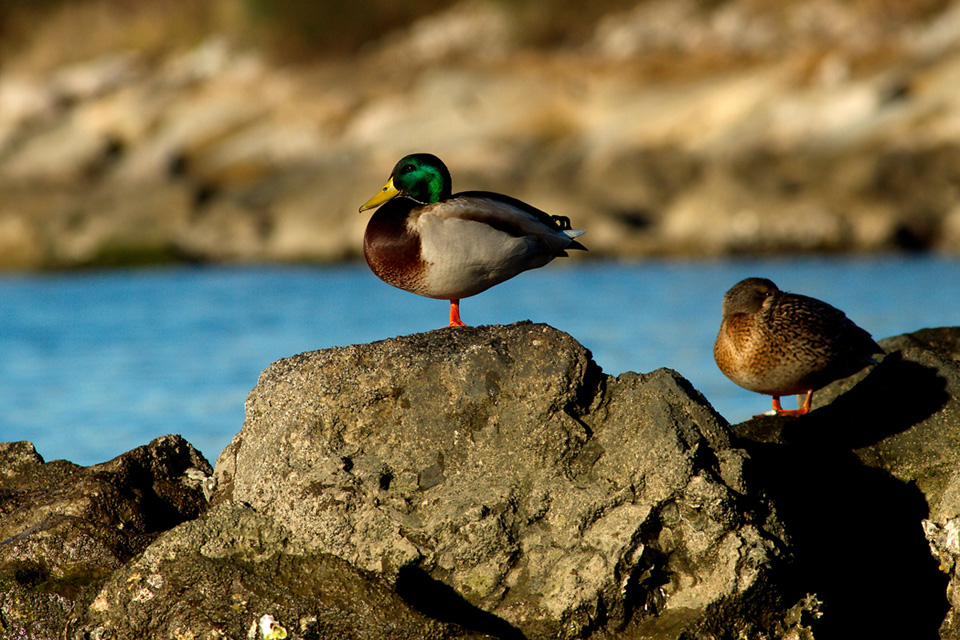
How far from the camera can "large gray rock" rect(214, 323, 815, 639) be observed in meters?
3.74

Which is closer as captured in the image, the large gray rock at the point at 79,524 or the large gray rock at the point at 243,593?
the large gray rock at the point at 243,593

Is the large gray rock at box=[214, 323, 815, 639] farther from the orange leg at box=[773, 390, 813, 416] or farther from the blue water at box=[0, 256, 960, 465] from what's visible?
the blue water at box=[0, 256, 960, 465]

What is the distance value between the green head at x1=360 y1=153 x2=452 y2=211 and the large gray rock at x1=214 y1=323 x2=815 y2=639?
1.35m

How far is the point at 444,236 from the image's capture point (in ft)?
16.6

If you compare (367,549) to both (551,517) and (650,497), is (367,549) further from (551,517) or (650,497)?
(650,497)

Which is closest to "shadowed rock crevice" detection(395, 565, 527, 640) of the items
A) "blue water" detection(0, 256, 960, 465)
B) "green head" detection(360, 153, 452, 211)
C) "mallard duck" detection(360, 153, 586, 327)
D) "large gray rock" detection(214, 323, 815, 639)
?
"large gray rock" detection(214, 323, 815, 639)

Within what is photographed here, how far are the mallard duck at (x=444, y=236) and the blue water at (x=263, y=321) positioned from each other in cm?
426

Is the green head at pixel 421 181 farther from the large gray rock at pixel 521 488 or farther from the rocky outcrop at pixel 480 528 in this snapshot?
the large gray rock at pixel 521 488

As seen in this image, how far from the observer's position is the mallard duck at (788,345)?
527 centimetres

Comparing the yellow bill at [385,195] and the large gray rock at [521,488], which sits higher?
the yellow bill at [385,195]

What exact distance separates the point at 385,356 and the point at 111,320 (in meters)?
15.2

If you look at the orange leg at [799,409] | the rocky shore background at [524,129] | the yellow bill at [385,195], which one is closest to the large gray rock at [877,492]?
the orange leg at [799,409]

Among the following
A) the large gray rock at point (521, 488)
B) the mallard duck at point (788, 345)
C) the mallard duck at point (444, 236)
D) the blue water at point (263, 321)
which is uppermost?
the blue water at point (263, 321)

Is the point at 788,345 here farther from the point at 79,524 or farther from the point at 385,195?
the point at 79,524
